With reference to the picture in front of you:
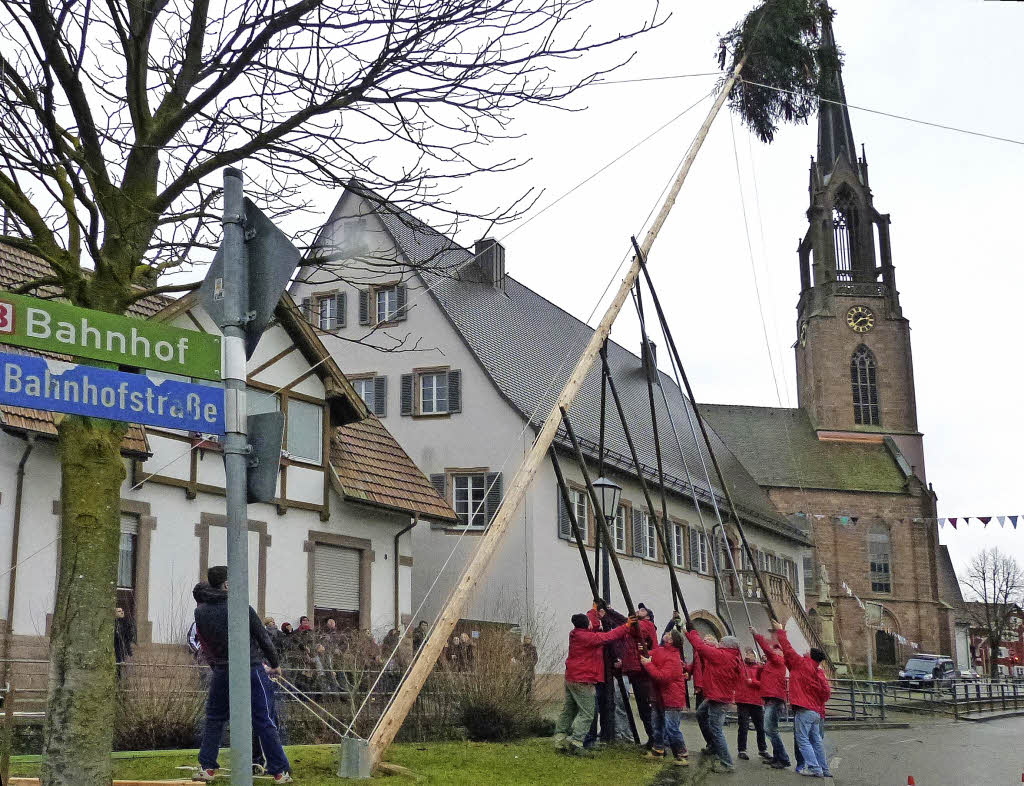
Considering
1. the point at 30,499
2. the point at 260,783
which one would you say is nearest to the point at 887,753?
the point at 260,783

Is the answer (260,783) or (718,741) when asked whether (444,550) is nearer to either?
(718,741)

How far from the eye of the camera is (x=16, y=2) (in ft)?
25.2

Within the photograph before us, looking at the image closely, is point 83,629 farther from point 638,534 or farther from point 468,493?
point 638,534

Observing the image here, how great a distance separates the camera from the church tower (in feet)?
227

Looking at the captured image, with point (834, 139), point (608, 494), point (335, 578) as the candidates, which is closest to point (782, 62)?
point (608, 494)

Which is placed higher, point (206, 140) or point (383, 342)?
point (383, 342)

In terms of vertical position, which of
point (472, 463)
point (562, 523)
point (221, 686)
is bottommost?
point (221, 686)

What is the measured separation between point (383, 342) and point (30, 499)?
1451 cm

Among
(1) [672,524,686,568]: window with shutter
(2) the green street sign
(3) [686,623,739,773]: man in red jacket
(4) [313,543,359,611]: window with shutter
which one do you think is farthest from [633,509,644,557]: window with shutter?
(2) the green street sign

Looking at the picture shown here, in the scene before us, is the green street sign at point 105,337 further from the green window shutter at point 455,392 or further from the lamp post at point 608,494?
the green window shutter at point 455,392

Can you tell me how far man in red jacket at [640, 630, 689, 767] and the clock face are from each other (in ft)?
202

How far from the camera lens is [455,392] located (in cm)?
2878

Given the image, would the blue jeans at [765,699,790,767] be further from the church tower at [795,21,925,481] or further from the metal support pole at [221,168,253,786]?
the church tower at [795,21,925,481]

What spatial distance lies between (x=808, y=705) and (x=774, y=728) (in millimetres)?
1148
